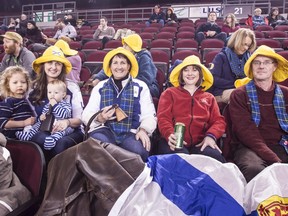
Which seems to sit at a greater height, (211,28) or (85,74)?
(211,28)

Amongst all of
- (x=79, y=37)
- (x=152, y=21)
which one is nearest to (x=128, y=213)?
(x=79, y=37)

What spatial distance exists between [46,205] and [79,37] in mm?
7140

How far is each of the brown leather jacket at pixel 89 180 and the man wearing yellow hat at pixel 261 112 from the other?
924mm

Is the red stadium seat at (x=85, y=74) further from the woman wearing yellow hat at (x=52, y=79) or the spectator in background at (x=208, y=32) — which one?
the spectator in background at (x=208, y=32)

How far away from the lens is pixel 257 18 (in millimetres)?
8172

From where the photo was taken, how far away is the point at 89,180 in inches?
59.7

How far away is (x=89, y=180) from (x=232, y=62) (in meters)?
Result: 2.03

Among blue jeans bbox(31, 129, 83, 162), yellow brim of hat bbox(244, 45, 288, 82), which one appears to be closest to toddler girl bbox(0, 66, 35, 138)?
blue jeans bbox(31, 129, 83, 162)

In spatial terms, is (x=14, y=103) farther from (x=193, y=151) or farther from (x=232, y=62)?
A: (x=232, y=62)

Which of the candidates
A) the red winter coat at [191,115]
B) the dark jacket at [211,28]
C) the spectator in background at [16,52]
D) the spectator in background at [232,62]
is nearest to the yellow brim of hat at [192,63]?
the red winter coat at [191,115]

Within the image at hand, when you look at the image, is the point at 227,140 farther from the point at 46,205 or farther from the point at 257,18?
the point at 257,18

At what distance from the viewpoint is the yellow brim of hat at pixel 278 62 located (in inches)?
89.5

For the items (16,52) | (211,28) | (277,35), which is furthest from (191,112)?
(277,35)

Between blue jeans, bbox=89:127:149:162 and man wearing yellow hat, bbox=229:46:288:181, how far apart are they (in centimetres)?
62
